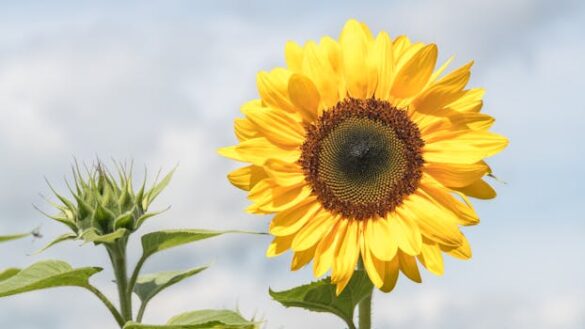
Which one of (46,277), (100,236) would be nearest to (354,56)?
(100,236)

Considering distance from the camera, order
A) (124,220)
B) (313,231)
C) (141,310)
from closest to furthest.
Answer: (313,231), (124,220), (141,310)

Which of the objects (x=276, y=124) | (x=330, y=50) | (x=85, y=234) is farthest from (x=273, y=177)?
(x=85, y=234)

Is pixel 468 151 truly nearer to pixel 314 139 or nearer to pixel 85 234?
pixel 314 139

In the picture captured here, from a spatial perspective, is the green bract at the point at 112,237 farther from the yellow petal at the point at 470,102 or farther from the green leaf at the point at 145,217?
the yellow petal at the point at 470,102

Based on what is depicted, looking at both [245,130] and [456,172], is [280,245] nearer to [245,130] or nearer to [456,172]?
[245,130]

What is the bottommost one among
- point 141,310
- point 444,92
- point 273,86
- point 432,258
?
point 141,310

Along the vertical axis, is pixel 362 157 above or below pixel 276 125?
below

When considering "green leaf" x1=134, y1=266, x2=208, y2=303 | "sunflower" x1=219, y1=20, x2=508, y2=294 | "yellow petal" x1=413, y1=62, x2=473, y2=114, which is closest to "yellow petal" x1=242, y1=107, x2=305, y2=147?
"sunflower" x1=219, y1=20, x2=508, y2=294
